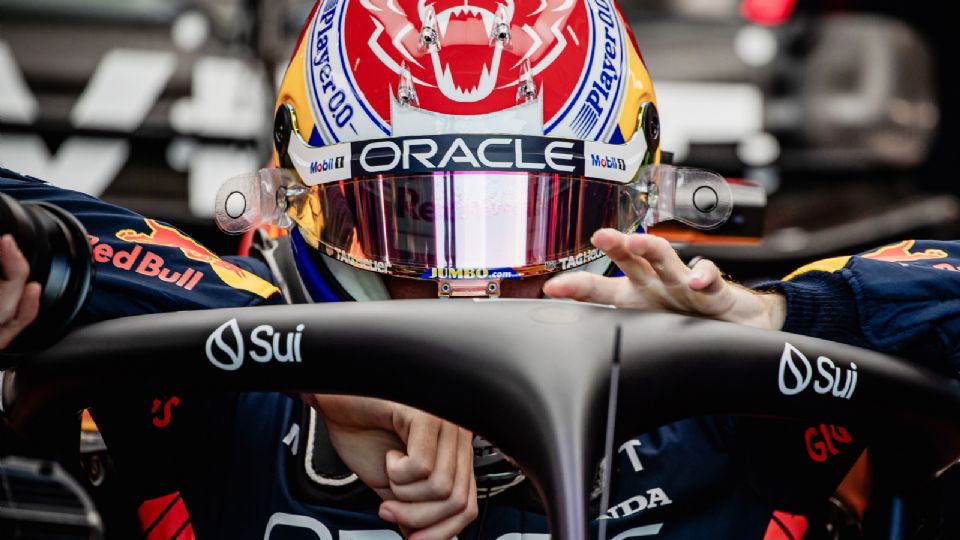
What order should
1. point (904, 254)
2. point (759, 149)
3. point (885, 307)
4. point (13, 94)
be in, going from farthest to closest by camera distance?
point (759, 149) < point (13, 94) < point (904, 254) < point (885, 307)

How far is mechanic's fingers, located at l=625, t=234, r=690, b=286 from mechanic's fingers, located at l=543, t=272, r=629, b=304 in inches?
1.1

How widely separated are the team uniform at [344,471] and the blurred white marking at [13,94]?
7.25ft

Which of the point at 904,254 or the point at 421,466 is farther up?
the point at 904,254

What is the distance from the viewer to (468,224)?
38.9 inches

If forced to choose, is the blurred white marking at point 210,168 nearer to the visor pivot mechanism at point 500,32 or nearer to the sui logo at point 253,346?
the visor pivot mechanism at point 500,32

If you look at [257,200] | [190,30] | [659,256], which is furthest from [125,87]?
[659,256]

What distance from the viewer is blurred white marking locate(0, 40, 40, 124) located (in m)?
2.94

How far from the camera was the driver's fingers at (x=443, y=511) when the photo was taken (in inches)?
29.6

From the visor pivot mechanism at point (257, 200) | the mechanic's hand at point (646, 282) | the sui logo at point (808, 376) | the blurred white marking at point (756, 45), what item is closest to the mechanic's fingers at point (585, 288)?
the mechanic's hand at point (646, 282)

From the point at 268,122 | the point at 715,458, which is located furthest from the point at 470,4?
the point at 268,122

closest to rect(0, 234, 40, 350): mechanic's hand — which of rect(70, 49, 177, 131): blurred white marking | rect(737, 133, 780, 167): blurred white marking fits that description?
rect(70, 49, 177, 131): blurred white marking

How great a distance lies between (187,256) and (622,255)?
1.36ft

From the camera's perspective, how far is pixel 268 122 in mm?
2744

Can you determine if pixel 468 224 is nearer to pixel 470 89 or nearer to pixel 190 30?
pixel 470 89
